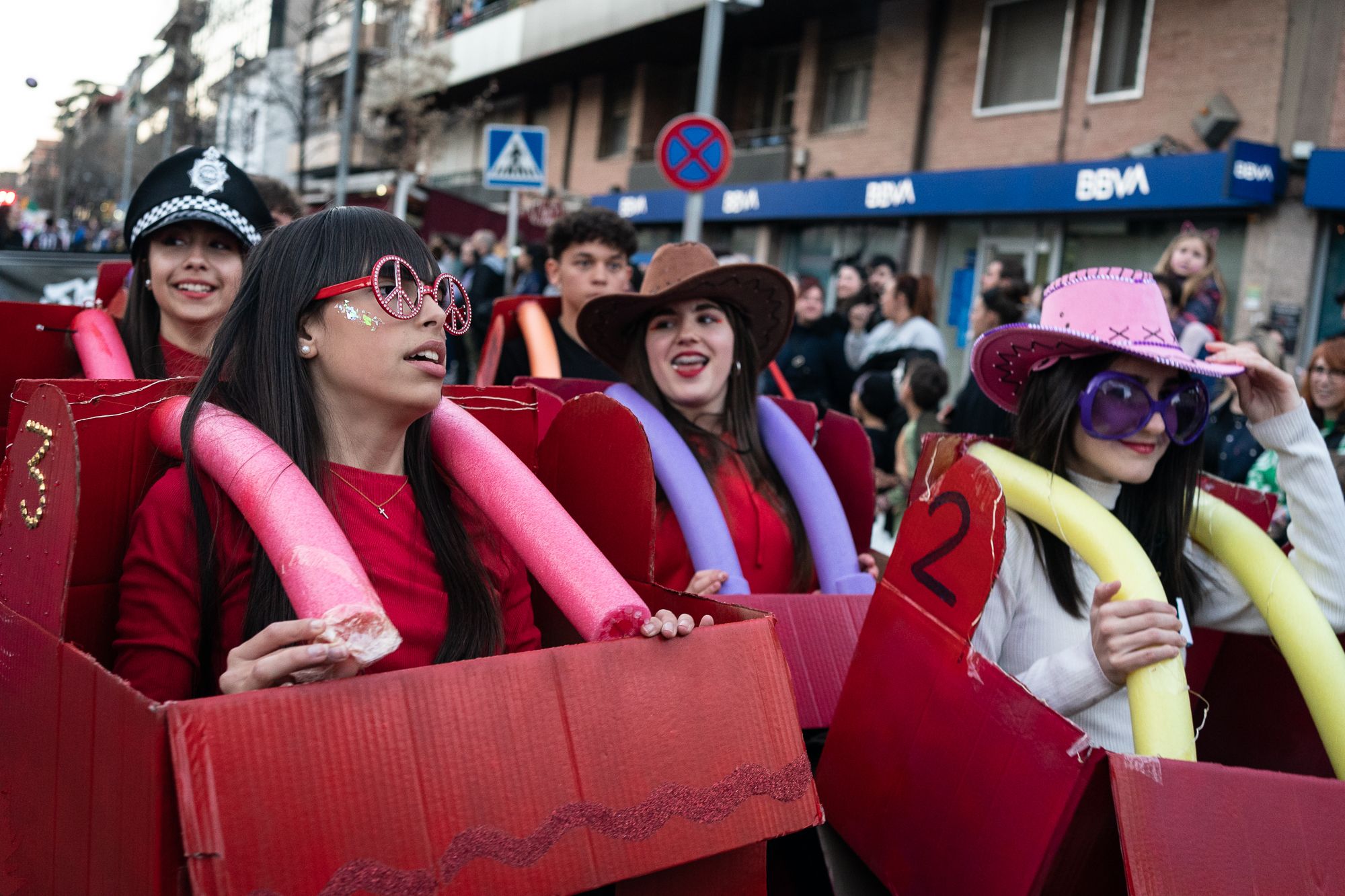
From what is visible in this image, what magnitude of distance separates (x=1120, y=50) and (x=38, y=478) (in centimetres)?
1388

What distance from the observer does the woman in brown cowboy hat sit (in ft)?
10.4

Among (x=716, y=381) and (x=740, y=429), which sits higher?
(x=716, y=381)

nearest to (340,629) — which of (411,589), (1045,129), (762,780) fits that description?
(411,589)

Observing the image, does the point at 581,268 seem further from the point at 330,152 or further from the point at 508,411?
A: the point at 330,152

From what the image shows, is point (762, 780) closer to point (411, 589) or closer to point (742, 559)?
point (411, 589)

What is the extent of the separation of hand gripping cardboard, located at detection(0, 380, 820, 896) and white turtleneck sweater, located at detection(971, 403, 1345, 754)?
679 mm

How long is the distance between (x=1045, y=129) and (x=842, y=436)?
11983 millimetres

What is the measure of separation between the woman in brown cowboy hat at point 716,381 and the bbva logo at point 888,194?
1232 centimetres

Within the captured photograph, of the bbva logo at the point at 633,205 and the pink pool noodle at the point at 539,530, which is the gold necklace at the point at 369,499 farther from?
the bbva logo at the point at 633,205

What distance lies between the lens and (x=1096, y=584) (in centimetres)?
226

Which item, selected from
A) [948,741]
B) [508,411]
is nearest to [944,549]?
[948,741]

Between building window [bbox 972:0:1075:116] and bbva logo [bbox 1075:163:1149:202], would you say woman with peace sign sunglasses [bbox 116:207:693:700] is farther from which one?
building window [bbox 972:0:1075:116]

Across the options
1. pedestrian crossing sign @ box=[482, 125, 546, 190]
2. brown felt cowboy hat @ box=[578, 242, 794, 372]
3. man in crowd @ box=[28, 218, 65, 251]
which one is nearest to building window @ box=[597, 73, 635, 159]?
man in crowd @ box=[28, 218, 65, 251]

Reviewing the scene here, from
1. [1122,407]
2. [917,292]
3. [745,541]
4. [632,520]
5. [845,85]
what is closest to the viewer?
[632,520]
